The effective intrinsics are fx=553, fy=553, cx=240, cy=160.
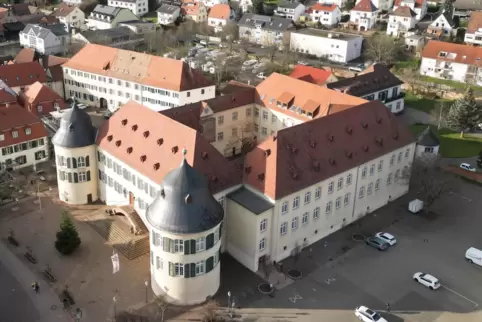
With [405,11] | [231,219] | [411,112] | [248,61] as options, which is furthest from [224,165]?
[405,11]

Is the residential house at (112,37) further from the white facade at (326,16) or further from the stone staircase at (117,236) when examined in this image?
the stone staircase at (117,236)

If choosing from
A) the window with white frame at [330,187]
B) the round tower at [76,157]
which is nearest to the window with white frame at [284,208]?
the window with white frame at [330,187]

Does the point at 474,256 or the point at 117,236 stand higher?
the point at 474,256

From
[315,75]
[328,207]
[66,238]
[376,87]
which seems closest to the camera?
[66,238]

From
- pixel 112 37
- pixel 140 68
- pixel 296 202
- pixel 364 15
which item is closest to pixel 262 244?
pixel 296 202

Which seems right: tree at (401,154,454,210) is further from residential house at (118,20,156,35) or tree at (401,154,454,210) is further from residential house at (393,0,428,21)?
residential house at (393,0,428,21)

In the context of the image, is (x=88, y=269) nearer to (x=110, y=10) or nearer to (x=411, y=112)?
(x=411, y=112)

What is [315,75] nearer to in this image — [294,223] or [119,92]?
[119,92]
